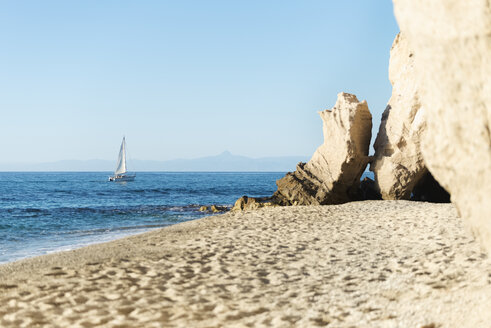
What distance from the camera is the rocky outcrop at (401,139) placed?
1986 cm

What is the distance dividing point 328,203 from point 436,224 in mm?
8205

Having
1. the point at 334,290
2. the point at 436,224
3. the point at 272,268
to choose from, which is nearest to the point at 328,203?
the point at 436,224

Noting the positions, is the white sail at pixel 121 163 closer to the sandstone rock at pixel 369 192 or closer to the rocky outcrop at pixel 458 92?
the sandstone rock at pixel 369 192

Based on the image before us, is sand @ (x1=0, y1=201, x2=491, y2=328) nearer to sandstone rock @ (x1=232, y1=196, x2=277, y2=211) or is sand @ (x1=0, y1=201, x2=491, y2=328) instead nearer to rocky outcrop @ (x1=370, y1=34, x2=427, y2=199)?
rocky outcrop @ (x1=370, y1=34, x2=427, y2=199)

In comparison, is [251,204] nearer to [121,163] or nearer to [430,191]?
[430,191]

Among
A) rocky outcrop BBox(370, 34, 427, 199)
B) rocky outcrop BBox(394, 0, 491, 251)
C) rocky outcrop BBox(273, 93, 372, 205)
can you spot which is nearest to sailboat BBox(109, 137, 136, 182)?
rocky outcrop BBox(273, 93, 372, 205)

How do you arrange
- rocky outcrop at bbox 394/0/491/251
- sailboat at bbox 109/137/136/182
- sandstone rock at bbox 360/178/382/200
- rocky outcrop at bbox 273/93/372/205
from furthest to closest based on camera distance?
sailboat at bbox 109/137/136/182 → sandstone rock at bbox 360/178/382/200 → rocky outcrop at bbox 273/93/372/205 → rocky outcrop at bbox 394/0/491/251

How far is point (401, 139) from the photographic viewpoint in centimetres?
2031

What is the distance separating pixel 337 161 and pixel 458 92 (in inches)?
669

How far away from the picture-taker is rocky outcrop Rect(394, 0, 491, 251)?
3.65m

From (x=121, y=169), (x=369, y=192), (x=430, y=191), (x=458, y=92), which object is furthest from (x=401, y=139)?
(x=121, y=169)

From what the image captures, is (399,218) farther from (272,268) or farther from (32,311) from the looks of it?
(32,311)

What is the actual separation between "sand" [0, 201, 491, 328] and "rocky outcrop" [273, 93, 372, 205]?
7793mm

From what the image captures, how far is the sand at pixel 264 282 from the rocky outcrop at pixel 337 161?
779 cm
